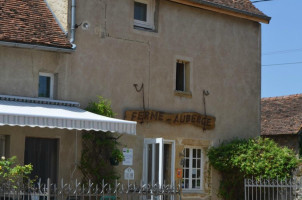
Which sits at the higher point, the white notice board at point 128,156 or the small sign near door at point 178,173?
the white notice board at point 128,156

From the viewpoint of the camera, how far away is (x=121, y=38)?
19.5 meters

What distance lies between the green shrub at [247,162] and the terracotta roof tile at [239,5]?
4939 millimetres

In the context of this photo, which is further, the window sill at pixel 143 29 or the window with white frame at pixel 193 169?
the window with white frame at pixel 193 169

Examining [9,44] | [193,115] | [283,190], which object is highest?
[9,44]

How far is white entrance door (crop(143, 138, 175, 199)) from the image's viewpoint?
746 inches

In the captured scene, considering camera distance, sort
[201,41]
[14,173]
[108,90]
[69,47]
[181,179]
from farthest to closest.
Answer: [201,41] → [181,179] → [108,90] → [69,47] → [14,173]

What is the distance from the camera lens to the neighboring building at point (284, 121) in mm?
29891

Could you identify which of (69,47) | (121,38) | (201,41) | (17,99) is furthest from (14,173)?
(201,41)

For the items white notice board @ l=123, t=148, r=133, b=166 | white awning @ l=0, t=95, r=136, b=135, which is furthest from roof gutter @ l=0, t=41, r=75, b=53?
white notice board @ l=123, t=148, r=133, b=166

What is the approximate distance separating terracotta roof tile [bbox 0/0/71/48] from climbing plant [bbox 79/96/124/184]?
7.15ft

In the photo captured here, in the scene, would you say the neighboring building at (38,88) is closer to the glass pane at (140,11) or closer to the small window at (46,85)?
the small window at (46,85)

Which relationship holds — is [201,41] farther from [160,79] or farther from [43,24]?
[43,24]

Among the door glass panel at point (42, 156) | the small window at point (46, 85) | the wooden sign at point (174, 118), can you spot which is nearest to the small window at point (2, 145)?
the door glass panel at point (42, 156)

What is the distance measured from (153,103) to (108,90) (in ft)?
6.05
